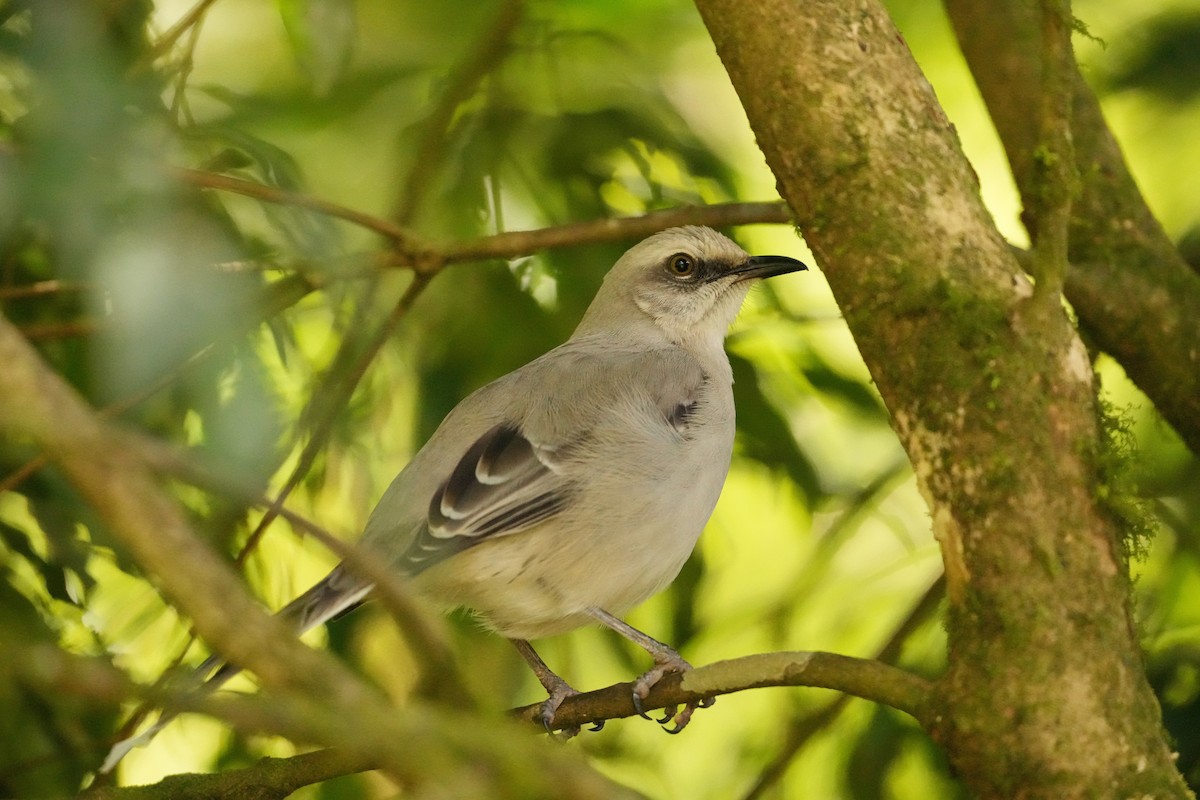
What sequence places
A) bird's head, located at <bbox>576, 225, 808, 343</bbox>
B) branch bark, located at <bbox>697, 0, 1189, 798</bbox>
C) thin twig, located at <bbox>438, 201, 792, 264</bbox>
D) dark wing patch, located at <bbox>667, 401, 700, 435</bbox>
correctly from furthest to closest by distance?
→ bird's head, located at <bbox>576, 225, 808, 343</bbox> < dark wing patch, located at <bbox>667, 401, 700, 435</bbox> < thin twig, located at <bbox>438, 201, 792, 264</bbox> < branch bark, located at <bbox>697, 0, 1189, 798</bbox>

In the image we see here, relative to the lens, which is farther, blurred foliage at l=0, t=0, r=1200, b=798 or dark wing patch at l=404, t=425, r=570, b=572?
dark wing patch at l=404, t=425, r=570, b=572

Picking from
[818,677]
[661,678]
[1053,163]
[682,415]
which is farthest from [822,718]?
[1053,163]

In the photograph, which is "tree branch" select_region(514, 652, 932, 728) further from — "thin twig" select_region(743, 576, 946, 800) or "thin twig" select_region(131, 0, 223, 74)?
"thin twig" select_region(131, 0, 223, 74)

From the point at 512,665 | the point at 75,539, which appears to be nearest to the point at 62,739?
the point at 75,539

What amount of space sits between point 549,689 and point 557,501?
0.72 m

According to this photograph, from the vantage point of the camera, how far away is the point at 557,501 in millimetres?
4258

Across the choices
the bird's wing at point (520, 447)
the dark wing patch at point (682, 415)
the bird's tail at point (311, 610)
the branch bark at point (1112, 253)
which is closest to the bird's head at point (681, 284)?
the bird's wing at point (520, 447)

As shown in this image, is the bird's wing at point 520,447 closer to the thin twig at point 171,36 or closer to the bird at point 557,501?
the bird at point 557,501

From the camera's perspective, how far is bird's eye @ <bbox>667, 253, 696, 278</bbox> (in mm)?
5512

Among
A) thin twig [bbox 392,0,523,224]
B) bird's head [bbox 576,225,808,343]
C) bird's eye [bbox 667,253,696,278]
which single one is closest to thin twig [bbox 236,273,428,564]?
thin twig [bbox 392,0,523,224]

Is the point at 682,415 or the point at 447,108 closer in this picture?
the point at 682,415

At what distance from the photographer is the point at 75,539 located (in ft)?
13.9

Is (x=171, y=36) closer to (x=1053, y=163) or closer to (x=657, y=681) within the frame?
(x=657, y=681)

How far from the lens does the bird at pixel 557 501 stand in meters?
4.18
